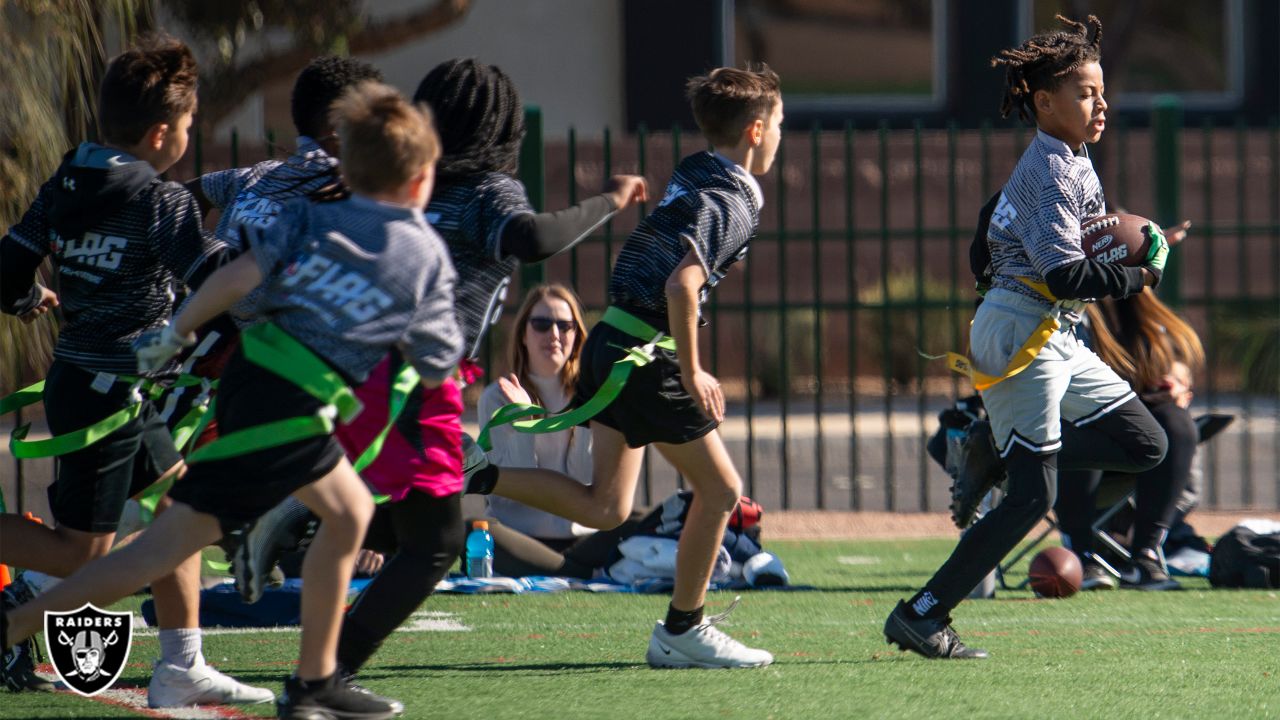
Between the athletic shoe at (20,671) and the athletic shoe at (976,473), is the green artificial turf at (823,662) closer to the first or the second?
the athletic shoe at (20,671)

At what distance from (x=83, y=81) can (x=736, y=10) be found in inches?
428

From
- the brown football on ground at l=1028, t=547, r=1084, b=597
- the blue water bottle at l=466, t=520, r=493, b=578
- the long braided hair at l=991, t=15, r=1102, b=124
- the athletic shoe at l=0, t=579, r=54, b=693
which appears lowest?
the brown football on ground at l=1028, t=547, r=1084, b=597

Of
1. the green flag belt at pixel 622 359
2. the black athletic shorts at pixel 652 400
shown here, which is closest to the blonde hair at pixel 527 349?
the green flag belt at pixel 622 359

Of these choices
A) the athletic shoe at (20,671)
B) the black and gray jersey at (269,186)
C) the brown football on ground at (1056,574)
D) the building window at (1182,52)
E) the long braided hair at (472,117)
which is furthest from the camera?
the building window at (1182,52)

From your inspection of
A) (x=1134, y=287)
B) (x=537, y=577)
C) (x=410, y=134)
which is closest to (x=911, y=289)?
(x=537, y=577)

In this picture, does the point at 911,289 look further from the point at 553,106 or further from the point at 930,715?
the point at 930,715

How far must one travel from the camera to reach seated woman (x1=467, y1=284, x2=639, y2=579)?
718 centimetres

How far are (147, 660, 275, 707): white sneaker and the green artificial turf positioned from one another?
0.28ft

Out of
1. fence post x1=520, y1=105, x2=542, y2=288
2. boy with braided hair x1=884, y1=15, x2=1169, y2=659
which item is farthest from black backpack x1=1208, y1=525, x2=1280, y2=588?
fence post x1=520, y1=105, x2=542, y2=288

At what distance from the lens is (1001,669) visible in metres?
5.02

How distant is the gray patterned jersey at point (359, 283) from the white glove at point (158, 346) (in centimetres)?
21

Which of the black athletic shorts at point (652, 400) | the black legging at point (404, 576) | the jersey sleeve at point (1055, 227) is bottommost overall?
the black legging at point (404, 576)

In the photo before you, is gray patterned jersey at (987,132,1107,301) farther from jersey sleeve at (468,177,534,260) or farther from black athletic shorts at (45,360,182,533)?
black athletic shorts at (45,360,182,533)

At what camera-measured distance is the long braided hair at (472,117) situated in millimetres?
4555
